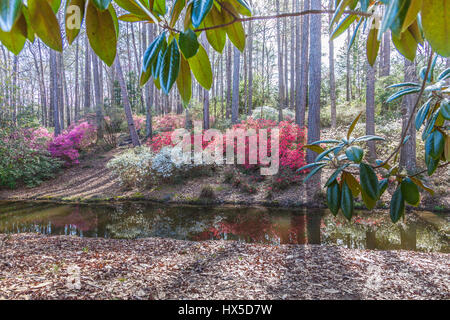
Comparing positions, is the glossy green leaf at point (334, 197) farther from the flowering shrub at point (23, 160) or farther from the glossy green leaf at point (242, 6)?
the flowering shrub at point (23, 160)

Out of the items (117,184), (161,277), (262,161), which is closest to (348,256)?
(161,277)

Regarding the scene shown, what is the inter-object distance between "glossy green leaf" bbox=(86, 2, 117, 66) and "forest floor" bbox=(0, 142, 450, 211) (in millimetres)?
6597

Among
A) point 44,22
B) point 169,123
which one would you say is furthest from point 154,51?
point 169,123

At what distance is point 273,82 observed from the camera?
22391 millimetres

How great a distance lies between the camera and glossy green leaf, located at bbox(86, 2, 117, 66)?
1.56 ft

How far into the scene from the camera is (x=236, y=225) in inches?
217

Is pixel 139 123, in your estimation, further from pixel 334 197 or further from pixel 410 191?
pixel 410 191

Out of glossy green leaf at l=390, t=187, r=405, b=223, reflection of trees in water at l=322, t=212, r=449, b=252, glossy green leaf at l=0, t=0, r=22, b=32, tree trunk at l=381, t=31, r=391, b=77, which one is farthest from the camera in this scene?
tree trunk at l=381, t=31, r=391, b=77

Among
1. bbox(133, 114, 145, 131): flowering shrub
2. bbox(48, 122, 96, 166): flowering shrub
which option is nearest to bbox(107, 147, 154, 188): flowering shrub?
bbox(48, 122, 96, 166): flowering shrub

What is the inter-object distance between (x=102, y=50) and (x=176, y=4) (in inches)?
8.8

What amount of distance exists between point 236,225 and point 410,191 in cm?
478

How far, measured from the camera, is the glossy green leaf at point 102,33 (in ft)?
1.56

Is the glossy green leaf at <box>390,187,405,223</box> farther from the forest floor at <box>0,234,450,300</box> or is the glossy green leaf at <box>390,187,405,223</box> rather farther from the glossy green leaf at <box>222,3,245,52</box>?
the forest floor at <box>0,234,450,300</box>
